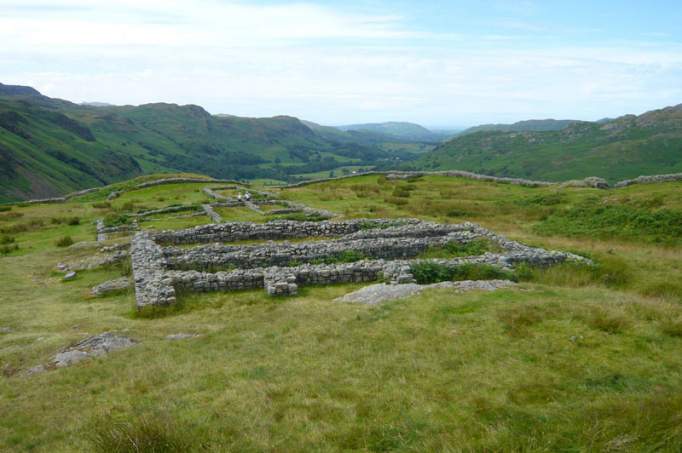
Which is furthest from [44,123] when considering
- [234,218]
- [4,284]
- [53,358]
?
[53,358]

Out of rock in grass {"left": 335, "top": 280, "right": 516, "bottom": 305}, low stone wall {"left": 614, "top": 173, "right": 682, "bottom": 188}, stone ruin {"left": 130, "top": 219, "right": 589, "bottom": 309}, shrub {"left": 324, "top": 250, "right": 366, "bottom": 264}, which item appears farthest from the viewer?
low stone wall {"left": 614, "top": 173, "right": 682, "bottom": 188}

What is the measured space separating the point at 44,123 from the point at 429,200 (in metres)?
178

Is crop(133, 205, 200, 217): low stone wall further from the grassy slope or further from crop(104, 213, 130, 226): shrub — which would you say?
the grassy slope

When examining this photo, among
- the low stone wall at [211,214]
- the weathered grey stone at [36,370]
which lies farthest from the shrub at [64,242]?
the weathered grey stone at [36,370]

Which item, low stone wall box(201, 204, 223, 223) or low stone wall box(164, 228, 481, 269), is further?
low stone wall box(201, 204, 223, 223)

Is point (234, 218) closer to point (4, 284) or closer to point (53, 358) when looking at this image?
point (4, 284)

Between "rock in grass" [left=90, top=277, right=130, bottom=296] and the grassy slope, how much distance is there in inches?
20.0

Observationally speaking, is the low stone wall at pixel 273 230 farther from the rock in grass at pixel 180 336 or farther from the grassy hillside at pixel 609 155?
the grassy hillside at pixel 609 155

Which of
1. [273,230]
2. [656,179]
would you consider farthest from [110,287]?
[656,179]

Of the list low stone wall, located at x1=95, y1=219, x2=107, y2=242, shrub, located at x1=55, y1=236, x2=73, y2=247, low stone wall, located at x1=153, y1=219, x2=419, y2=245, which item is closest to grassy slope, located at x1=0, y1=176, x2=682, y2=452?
low stone wall, located at x1=153, y1=219, x2=419, y2=245

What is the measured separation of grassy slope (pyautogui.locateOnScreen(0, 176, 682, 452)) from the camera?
6594 millimetres

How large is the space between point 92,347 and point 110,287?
6.80 meters

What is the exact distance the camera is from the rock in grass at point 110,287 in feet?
57.5

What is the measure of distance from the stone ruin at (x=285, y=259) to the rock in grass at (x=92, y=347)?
277 centimetres
